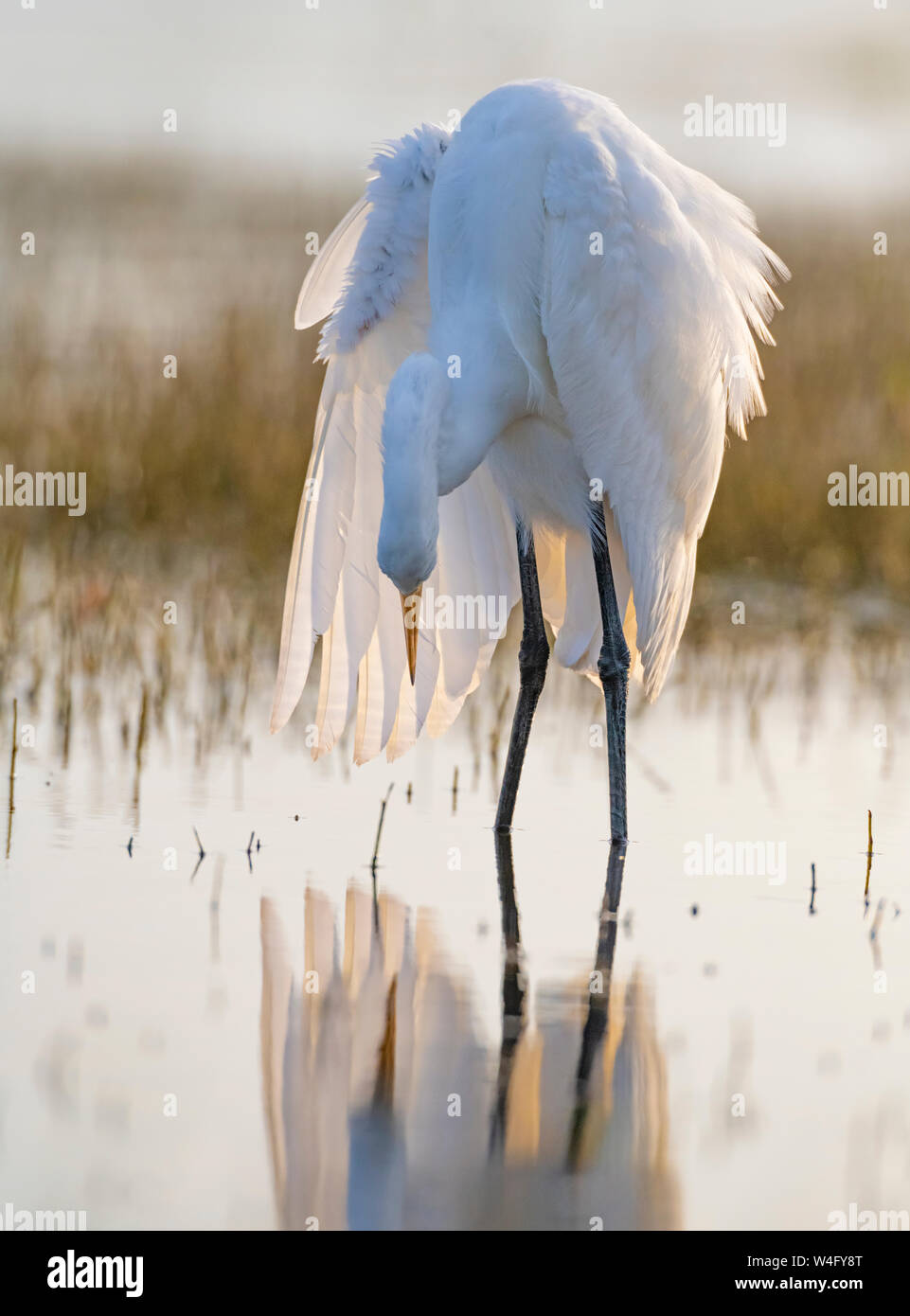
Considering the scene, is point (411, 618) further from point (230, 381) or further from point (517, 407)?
point (230, 381)

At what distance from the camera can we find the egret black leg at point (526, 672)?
260 inches

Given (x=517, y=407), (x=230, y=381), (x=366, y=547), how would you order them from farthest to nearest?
(x=230, y=381) < (x=366, y=547) < (x=517, y=407)

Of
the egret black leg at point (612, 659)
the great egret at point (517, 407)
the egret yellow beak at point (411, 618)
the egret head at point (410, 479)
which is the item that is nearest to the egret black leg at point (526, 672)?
the great egret at point (517, 407)

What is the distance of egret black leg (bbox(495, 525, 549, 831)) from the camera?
660cm

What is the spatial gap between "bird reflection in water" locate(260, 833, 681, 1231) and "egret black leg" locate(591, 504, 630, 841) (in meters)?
1.46

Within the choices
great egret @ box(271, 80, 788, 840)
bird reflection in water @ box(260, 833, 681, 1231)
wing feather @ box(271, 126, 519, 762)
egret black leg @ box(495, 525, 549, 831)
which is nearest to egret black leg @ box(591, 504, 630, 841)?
great egret @ box(271, 80, 788, 840)

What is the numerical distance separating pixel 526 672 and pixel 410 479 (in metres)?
1.79

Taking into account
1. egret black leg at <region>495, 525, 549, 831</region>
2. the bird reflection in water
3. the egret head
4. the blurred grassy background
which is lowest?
the bird reflection in water

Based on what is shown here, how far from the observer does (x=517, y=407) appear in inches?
248

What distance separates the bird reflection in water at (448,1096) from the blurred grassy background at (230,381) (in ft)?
17.0

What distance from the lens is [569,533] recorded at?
275 inches

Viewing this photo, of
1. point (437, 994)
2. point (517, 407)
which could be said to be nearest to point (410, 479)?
point (517, 407)

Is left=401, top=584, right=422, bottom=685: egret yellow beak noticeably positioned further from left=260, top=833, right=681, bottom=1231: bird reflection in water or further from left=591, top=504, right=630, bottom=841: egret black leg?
left=260, top=833, right=681, bottom=1231: bird reflection in water

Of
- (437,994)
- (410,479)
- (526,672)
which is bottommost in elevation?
(437,994)
